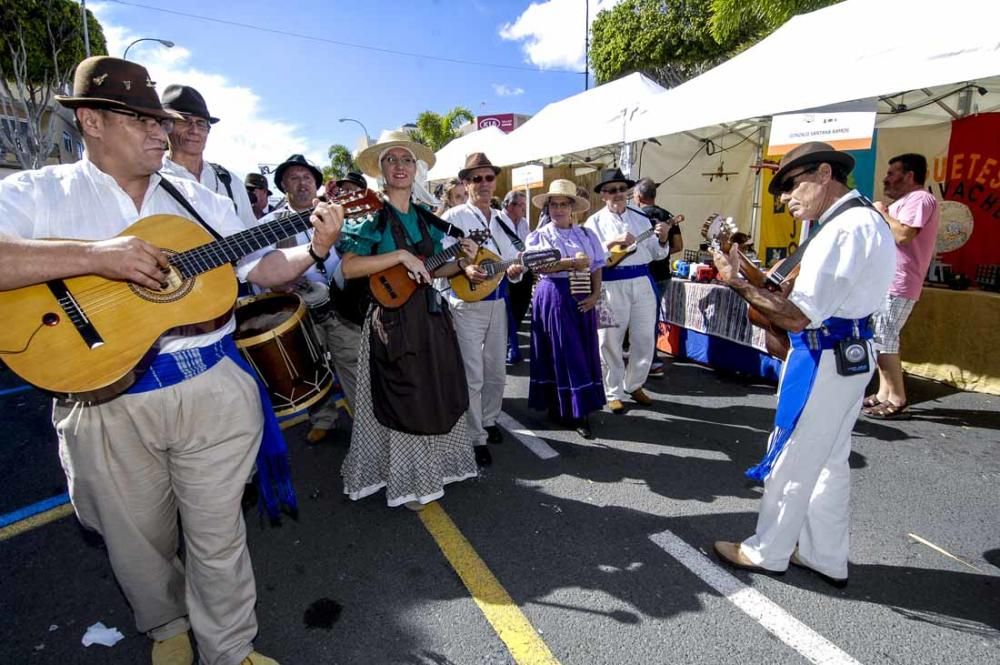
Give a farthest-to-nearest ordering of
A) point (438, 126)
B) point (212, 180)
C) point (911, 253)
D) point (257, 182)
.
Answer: point (438, 126)
point (257, 182)
point (911, 253)
point (212, 180)

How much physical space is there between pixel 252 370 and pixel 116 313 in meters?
0.62

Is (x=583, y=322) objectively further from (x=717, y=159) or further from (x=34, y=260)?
(x=717, y=159)

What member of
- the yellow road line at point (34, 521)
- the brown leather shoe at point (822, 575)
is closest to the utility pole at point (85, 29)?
the yellow road line at point (34, 521)

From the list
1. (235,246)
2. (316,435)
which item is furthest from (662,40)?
(235,246)

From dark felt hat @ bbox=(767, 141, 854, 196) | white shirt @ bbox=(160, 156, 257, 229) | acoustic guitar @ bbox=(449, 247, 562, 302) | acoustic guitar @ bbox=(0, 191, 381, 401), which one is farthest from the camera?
acoustic guitar @ bbox=(449, 247, 562, 302)

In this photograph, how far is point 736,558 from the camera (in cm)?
253

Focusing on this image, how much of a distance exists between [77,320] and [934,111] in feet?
27.8

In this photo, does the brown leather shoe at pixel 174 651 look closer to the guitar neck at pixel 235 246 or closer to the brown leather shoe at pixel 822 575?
the guitar neck at pixel 235 246

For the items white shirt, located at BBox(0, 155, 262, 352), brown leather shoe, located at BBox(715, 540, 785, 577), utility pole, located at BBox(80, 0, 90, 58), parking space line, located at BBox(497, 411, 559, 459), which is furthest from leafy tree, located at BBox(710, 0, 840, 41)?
utility pole, located at BBox(80, 0, 90, 58)

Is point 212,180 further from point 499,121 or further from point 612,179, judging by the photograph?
point 499,121

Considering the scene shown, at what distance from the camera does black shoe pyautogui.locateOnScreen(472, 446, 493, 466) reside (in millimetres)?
3707

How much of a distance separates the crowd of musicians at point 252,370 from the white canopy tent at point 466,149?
844 cm

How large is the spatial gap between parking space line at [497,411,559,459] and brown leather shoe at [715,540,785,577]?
1.44 m

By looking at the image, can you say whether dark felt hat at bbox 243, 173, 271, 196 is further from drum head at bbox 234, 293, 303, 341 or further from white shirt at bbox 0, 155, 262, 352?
white shirt at bbox 0, 155, 262, 352
